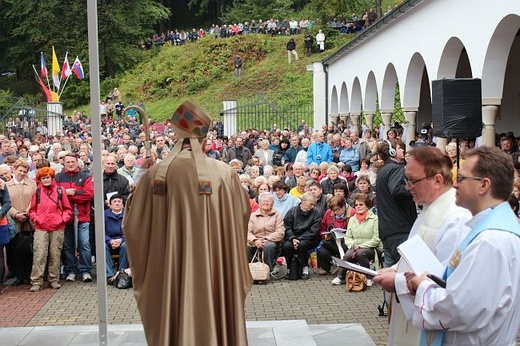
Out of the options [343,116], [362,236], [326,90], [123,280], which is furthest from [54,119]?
[362,236]

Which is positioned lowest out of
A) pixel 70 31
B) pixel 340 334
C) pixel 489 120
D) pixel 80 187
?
pixel 340 334

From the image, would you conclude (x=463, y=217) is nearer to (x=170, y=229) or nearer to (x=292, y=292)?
(x=170, y=229)

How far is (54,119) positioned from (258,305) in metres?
23.0

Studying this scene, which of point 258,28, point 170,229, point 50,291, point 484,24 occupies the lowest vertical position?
point 50,291

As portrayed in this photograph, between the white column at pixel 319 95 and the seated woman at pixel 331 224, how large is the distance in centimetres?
2088

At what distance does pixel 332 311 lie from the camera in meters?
8.55

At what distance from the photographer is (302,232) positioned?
34.4 feet

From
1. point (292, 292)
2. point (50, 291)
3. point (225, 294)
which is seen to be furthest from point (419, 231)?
point (50, 291)

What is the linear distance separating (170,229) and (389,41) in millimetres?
16009

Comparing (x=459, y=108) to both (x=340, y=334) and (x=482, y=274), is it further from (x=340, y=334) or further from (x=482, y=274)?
(x=482, y=274)

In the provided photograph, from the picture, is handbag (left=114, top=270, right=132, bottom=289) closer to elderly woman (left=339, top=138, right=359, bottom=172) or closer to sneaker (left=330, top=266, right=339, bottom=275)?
sneaker (left=330, top=266, right=339, bottom=275)

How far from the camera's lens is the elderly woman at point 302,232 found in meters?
10.4

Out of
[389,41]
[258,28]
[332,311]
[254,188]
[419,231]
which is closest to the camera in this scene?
[419,231]

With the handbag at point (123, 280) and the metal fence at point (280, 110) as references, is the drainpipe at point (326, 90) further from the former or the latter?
the handbag at point (123, 280)
